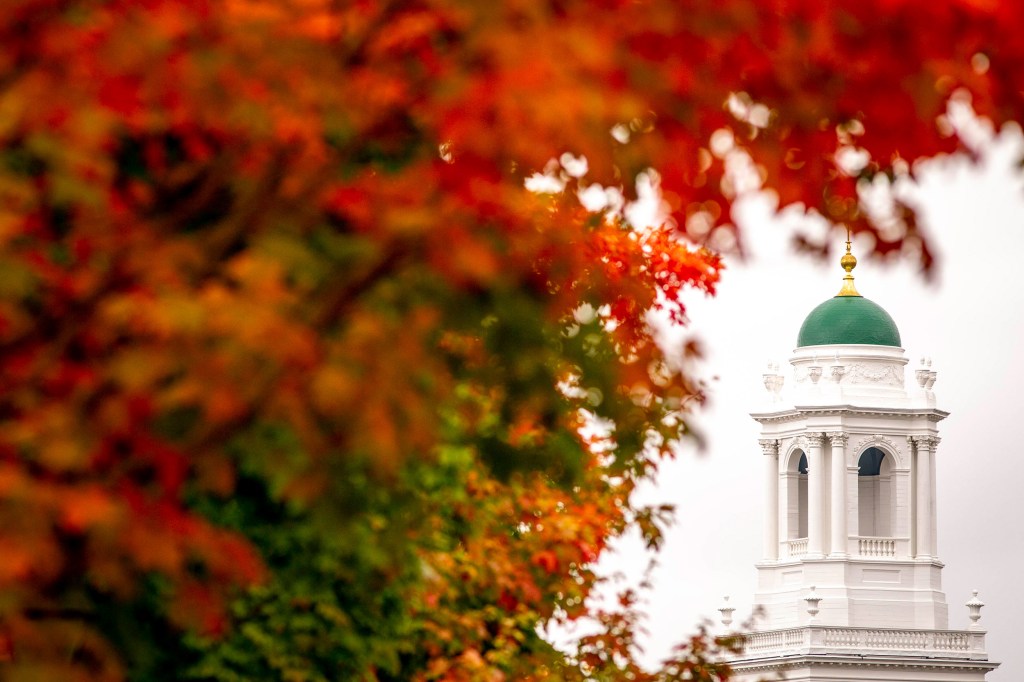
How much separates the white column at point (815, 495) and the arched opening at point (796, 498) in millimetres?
1013

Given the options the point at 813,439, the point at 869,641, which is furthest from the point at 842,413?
the point at 869,641

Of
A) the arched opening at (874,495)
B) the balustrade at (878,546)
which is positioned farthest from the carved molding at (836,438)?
the balustrade at (878,546)

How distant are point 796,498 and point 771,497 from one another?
115 centimetres

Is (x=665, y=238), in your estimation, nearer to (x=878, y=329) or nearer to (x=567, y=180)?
(x=567, y=180)

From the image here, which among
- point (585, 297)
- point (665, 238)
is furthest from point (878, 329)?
point (585, 297)

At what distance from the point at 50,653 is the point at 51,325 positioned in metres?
0.96

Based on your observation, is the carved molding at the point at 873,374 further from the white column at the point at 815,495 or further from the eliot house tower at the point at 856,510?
the white column at the point at 815,495

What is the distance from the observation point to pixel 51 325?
21.0 feet

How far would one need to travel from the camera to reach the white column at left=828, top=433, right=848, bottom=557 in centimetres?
8788

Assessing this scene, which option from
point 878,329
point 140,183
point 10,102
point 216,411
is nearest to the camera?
point 216,411

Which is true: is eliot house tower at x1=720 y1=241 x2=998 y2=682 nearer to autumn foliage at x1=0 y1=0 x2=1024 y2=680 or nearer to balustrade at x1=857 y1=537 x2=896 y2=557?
balustrade at x1=857 y1=537 x2=896 y2=557

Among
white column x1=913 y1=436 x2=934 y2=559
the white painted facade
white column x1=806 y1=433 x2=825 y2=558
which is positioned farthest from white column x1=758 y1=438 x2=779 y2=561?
white column x1=913 y1=436 x2=934 y2=559

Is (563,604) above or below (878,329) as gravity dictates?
below

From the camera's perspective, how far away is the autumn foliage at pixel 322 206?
582 cm
